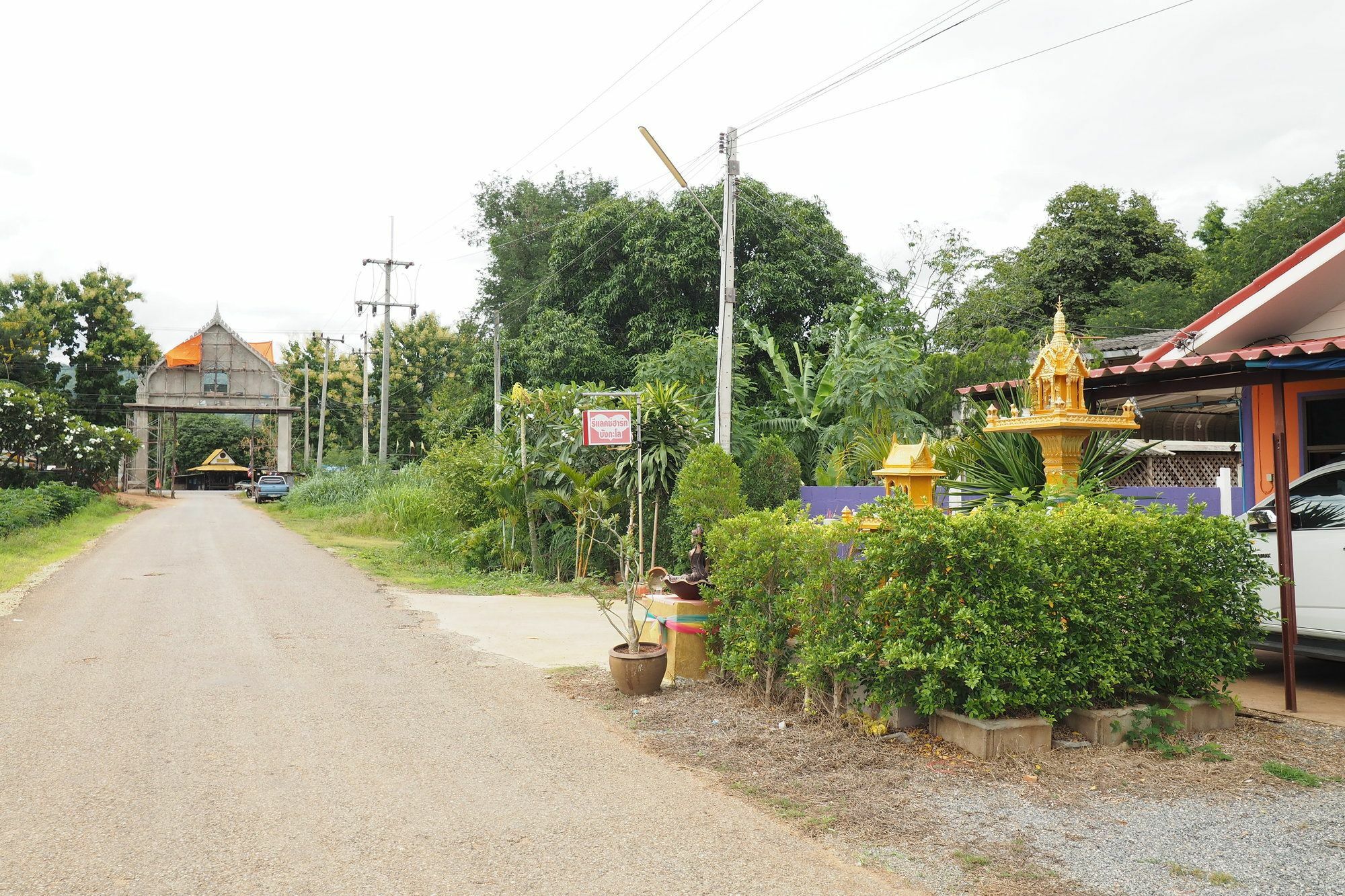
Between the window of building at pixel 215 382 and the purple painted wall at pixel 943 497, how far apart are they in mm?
51200

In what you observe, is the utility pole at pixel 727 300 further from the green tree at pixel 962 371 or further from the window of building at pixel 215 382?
the window of building at pixel 215 382

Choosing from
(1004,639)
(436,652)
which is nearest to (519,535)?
(436,652)

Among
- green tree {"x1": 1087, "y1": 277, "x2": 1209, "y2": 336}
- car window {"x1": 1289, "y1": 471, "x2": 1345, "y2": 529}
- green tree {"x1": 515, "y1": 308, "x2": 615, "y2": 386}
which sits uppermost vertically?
green tree {"x1": 1087, "y1": 277, "x2": 1209, "y2": 336}

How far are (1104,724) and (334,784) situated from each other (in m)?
4.57

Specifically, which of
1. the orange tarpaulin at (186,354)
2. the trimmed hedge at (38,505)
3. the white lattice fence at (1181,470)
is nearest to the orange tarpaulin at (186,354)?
the orange tarpaulin at (186,354)

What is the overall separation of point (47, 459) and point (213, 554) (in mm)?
18015

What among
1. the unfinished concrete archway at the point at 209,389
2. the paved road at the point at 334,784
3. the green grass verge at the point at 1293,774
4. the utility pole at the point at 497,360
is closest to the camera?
the paved road at the point at 334,784

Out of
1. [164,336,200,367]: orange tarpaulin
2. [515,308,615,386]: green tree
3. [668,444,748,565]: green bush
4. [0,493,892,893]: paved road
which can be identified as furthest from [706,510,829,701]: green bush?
[164,336,200,367]: orange tarpaulin

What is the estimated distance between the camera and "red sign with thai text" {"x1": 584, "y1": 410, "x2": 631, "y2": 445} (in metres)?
13.5

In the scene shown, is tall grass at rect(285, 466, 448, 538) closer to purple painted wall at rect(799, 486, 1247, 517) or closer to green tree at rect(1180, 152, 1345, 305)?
purple painted wall at rect(799, 486, 1247, 517)

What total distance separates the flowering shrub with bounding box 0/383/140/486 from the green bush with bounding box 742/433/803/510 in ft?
86.5

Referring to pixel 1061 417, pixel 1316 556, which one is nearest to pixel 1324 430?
pixel 1316 556

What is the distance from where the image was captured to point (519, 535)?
52.5 feet

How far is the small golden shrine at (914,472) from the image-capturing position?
7777mm
